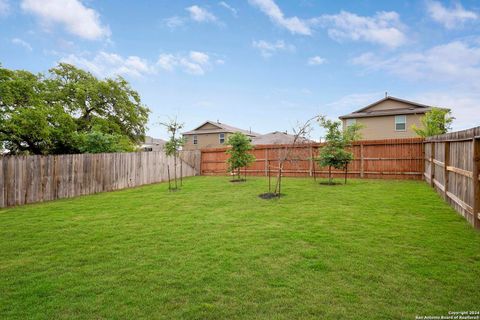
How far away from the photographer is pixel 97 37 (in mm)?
16844

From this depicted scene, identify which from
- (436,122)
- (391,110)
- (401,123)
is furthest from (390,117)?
(436,122)

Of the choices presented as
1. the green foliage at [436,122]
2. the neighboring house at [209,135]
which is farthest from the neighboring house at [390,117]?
the neighboring house at [209,135]

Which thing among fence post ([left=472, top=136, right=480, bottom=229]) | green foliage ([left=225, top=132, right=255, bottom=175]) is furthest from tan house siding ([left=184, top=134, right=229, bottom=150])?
fence post ([left=472, top=136, right=480, bottom=229])

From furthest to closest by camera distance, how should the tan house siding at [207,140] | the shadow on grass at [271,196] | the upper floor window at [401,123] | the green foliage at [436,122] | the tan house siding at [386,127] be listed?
the tan house siding at [207,140]
the upper floor window at [401,123]
the tan house siding at [386,127]
the green foliage at [436,122]
the shadow on grass at [271,196]

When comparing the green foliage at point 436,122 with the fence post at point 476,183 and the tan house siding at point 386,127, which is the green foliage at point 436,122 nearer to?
the tan house siding at point 386,127

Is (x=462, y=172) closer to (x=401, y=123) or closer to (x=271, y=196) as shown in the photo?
(x=271, y=196)

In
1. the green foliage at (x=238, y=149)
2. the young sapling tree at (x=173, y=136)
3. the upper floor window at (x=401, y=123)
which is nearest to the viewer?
the young sapling tree at (x=173, y=136)

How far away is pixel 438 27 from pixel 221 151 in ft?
42.8

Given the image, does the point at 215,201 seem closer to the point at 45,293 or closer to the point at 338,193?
the point at 338,193

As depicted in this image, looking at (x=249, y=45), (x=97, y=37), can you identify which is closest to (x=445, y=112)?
(x=249, y=45)

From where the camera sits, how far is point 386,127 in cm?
2250

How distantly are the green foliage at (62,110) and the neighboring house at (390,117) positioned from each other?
18.3 meters

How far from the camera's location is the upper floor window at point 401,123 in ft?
72.2

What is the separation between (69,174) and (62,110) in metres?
14.1
